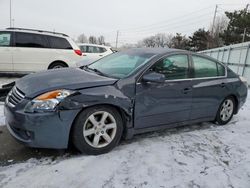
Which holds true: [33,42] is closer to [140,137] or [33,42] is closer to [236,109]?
[140,137]

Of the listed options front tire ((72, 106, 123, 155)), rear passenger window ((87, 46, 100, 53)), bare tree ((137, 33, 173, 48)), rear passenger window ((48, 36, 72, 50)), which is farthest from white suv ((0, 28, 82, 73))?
bare tree ((137, 33, 173, 48))

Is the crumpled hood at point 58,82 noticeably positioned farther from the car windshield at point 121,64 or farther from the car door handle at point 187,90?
the car door handle at point 187,90

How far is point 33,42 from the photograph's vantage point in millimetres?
8383

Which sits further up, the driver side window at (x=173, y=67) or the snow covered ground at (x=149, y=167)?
the driver side window at (x=173, y=67)

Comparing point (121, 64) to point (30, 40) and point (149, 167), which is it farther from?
point (30, 40)

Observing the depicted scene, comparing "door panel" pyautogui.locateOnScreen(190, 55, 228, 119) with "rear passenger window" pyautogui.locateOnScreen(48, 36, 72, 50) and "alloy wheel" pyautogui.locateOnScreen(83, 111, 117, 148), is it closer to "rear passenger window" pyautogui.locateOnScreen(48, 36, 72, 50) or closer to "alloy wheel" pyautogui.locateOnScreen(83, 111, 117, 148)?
"alloy wheel" pyautogui.locateOnScreen(83, 111, 117, 148)

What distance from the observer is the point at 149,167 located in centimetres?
303

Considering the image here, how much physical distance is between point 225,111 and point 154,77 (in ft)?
6.98

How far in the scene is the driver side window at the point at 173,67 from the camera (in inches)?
150

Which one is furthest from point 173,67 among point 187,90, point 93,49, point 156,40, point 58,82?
point 156,40

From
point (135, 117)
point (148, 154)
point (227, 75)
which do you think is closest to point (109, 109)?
point (135, 117)

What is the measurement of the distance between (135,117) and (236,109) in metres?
2.61

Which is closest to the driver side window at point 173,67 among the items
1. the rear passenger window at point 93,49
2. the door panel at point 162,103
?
the door panel at point 162,103

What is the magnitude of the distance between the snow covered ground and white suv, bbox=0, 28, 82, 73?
5649 millimetres
